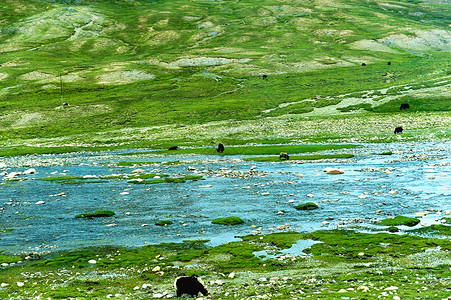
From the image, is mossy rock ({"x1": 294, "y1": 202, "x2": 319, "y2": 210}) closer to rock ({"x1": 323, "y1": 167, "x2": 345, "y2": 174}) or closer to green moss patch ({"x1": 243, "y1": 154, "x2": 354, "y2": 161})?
rock ({"x1": 323, "y1": 167, "x2": 345, "y2": 174})

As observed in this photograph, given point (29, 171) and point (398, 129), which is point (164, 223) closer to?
point (29, 171)

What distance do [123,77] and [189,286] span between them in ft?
459

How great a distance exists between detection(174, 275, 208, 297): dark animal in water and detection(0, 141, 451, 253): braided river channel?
290 inches

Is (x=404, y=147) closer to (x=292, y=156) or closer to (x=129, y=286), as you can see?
(x=292, y=156)

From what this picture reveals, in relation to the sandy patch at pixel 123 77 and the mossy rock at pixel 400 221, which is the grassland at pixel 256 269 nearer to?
the mossy rock at pixel 400 221

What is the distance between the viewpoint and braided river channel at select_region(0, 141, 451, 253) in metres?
27.6

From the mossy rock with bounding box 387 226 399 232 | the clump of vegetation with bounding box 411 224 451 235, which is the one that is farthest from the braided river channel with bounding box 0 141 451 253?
the clump of vegetation with bounding box 411 224 451 235

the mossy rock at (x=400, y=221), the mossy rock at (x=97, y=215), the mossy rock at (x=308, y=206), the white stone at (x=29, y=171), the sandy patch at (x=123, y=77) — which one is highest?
the mossy rock at (x=400, y=221)

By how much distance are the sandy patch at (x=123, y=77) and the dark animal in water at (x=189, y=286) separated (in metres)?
132

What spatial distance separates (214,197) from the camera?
36719 mm

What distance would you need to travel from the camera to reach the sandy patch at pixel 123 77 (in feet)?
482

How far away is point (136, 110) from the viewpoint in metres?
112

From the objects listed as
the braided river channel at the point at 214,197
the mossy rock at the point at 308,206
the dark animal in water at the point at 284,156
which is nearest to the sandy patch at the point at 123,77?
the braided river channel at the point at 214,197

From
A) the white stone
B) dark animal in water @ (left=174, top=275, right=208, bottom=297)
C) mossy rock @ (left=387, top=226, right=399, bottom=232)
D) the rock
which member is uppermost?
dark animal in water @ (left=174, top=275, right=208, bottom=297)
